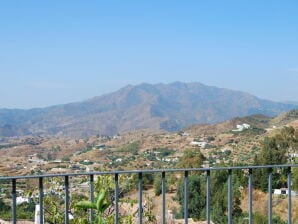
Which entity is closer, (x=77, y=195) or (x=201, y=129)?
(x=77, y=195)

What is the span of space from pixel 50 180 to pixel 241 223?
406 inches

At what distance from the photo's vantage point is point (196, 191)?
19859 millimetres

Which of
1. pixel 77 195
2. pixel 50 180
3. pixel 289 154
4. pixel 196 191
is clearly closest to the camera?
pixel 50 180

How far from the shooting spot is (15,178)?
3516 millimetres

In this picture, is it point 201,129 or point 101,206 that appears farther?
point 201,129

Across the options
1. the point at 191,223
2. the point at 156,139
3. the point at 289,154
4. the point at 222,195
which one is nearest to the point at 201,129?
the point at 156,139

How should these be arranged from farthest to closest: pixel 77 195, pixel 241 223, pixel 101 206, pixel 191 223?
A: pixel 241 223 < pixel 191 223 < pixel 77 195 < pixel 101 206

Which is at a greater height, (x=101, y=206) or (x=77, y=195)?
(x=101, y=206)

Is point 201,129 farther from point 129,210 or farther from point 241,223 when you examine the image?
point 129,210

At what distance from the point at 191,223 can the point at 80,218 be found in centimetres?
857

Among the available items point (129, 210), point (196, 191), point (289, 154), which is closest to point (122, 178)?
point (129, 210)

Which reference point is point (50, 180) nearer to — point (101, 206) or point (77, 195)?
point (77, 195)

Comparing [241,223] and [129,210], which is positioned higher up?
[129,210]

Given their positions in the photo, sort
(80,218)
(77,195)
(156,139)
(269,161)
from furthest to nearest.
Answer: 1. (156,139)
2. (269,161)
3. (77,195)
4. (80,218)
